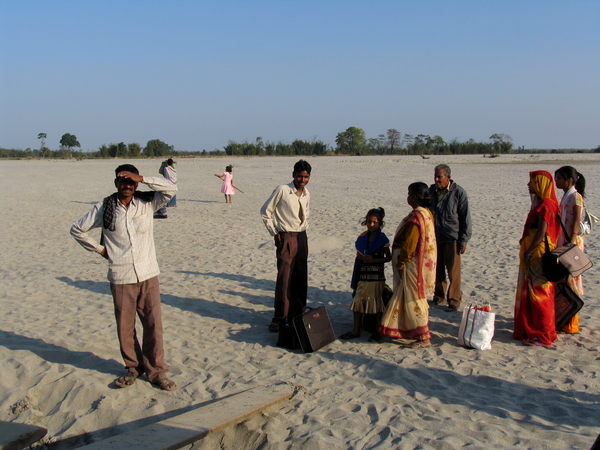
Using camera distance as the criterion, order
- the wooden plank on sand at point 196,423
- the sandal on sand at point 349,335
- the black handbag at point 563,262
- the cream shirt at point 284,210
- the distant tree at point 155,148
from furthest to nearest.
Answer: the distant tree at point 155,148 → the cream shirt at point 284,210 → the sandal on sand at point 349,335 → the black handbag at point 563,262 → the wooden plank on sand at point 196,423

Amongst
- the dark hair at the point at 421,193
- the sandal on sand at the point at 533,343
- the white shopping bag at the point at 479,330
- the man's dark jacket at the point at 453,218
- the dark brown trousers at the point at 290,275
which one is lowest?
the sandal on sand at the point at 533,343

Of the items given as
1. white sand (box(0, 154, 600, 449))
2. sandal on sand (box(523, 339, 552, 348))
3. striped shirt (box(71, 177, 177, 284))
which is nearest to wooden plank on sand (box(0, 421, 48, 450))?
white sand (box(0, 154, 600, 449))

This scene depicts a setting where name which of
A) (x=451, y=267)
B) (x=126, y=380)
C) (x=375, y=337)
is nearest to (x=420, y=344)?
(x=375, y=337)

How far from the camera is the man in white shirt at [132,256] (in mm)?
3787

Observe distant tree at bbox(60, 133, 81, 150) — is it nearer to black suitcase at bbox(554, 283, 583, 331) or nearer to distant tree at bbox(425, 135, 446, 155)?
distant tree at bbox(425, 135, 446, 155)

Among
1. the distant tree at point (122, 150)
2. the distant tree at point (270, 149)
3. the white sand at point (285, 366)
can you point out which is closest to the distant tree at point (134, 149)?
the distant tree at point (122, 150)

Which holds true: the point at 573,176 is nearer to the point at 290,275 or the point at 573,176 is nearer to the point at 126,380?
the point at 290,275

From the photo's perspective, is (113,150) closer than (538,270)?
No

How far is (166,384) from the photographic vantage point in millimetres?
3963

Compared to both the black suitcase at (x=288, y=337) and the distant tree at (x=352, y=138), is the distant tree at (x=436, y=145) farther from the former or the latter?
the black suitcase at (x=288, y=337)

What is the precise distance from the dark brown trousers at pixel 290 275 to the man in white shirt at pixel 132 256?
5.18 ft

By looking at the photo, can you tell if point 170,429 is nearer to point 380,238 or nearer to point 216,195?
point 380,238

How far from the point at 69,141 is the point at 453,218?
79.5 m

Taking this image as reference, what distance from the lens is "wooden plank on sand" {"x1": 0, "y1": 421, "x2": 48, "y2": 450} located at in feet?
9.96
